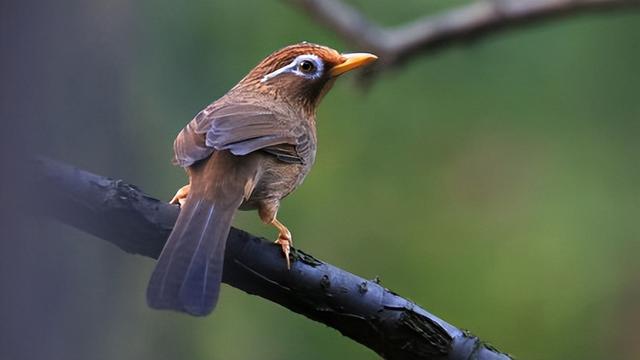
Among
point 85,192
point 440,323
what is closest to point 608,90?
point 440,323

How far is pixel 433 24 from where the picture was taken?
832cm

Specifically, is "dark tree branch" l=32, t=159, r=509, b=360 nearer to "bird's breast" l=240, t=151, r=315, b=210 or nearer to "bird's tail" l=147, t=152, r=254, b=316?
"bird's tail" l=147, t=152, r=254, b=316

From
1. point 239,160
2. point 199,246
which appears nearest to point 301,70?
point 239,160

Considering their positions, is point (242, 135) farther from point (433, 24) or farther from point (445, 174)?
point (445, 174)

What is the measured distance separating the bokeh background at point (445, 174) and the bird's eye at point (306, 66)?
1349mm

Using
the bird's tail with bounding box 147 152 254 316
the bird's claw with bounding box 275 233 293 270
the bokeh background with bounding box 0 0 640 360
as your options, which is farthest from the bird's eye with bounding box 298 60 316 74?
the bird's claw with bounding box 275 233 293 270

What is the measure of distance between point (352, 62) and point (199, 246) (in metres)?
1.72

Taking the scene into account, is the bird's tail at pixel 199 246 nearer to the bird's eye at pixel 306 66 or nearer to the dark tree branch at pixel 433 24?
the bird's eye at pixel 306 66

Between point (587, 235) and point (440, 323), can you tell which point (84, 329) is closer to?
point (440, 323)

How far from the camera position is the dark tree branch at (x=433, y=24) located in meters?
8.22

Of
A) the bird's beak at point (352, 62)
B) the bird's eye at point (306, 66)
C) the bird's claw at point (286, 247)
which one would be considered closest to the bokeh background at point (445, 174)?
the bird's eye at point (306, 66)

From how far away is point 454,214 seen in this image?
924cm

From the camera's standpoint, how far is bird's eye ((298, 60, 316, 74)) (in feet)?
18.2

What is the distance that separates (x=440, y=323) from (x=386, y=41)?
4439mm
